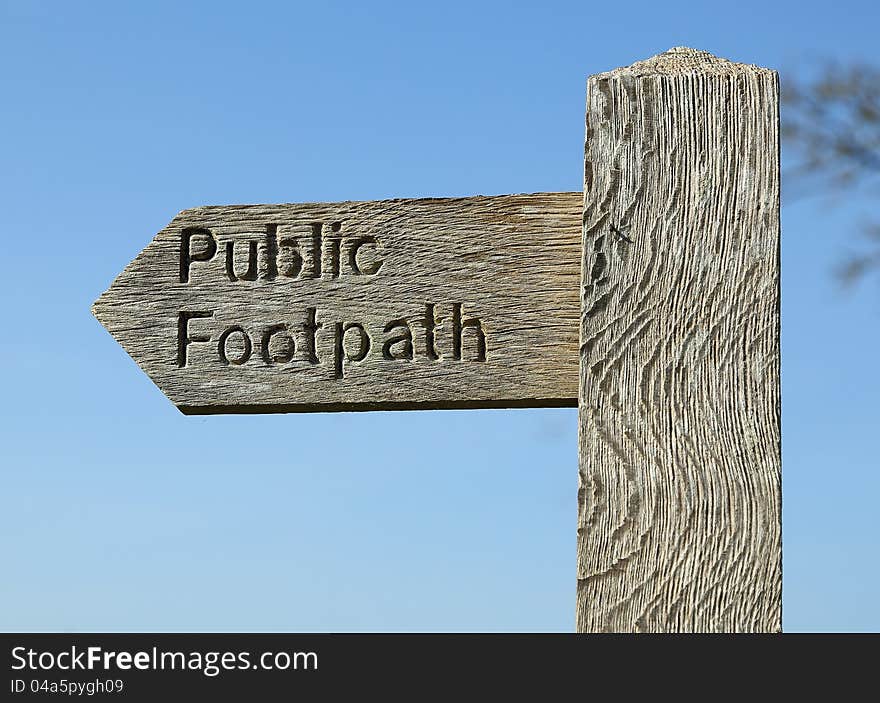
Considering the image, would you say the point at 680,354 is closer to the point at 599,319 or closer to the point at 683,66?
the point at 599,319

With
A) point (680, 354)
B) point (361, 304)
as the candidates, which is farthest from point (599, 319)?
point (361, 304)

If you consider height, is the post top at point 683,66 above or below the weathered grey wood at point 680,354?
above

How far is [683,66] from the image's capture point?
1555mm

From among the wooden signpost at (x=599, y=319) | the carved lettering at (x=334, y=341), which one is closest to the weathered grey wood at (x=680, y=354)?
the wooden signpost at (x=599, y=319)

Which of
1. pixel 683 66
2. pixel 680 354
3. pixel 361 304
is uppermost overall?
pixel 683 66

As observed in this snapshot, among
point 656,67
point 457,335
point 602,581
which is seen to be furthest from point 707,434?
point 656,67

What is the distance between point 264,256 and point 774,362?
0.87 meters

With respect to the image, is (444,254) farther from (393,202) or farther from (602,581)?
(602,581)

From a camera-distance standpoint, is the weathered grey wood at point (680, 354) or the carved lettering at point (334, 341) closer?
the weathered grey wood at point (680, 354)

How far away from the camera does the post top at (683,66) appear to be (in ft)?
5.05

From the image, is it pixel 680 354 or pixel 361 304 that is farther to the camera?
pixel 361 304

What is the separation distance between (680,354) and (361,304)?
0.54 metres

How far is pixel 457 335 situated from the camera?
160 centimetres

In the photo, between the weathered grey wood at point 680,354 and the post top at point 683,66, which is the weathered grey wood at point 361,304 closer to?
the weathered grey wood at point 680,354
